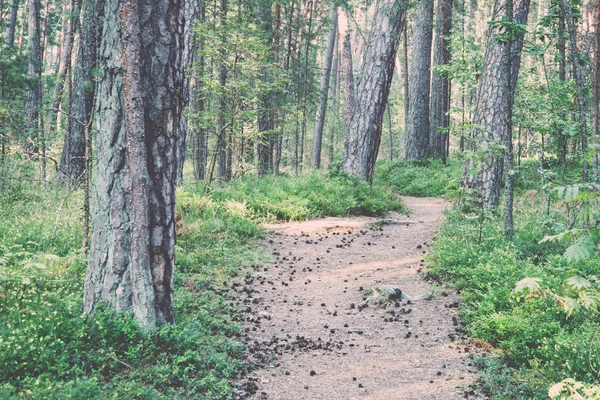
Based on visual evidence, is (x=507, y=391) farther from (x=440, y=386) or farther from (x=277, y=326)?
(x=277, y=326)

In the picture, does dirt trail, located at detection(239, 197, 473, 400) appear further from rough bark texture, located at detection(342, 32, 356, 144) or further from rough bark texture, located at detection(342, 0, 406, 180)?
rough bark texture, located at detection(342, 32, 356, 144)

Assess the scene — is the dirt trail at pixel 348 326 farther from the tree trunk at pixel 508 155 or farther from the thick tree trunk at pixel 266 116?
the thick tree trunk at pixel 266 116

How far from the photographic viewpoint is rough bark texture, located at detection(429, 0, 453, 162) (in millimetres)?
18125

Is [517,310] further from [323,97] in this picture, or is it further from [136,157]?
[323,97]

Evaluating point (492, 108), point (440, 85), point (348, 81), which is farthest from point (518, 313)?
point (348, 81)

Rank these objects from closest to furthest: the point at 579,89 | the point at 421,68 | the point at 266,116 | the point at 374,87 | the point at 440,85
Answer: the point at 579,89 < the point at 374,87 < the point at 266,116 < the point at 421,68 < the point at 440,85

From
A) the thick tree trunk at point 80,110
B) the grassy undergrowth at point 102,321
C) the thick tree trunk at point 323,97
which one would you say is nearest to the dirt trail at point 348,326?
the grassy undergrowth at point 102,321

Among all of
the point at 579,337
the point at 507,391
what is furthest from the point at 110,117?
the point at 579,337

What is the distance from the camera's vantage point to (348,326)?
575 centimetres

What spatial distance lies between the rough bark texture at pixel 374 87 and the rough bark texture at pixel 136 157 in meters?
9.09

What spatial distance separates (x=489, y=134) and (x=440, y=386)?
6525mm

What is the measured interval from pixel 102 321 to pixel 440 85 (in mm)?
19888

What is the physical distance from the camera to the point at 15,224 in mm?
7023

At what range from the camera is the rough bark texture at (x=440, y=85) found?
59.5 ft
